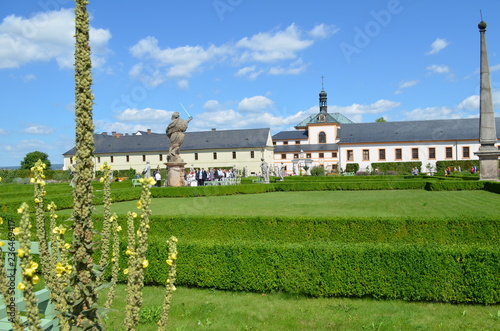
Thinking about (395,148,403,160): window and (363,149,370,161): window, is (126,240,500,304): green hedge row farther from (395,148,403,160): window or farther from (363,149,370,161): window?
(395,148,403,160): window

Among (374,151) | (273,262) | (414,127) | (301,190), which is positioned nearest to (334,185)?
(301,190)

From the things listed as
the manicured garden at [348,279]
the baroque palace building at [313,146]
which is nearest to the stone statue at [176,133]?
the manicured garden at [348,279]

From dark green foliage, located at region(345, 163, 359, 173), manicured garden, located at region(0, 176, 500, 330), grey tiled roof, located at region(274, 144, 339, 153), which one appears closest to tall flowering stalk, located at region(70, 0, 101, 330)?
manicured garden, located at region(0, 176, 500, 330)

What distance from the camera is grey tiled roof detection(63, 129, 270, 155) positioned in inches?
2489

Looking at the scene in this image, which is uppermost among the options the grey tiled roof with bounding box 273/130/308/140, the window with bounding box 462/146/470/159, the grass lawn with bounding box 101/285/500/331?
the grey tiled roof with bounding box 273/130/308/140

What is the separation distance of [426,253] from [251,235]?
13.7 feet

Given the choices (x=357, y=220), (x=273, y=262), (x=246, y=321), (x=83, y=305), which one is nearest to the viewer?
(x=83, y=305)

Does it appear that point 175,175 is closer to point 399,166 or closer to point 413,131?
point 399,166

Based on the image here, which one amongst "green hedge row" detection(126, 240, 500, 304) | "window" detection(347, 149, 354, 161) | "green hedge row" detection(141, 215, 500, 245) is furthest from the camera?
"window" detection(347, 149, 354, 161)

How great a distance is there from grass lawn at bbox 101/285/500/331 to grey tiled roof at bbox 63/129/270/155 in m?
55.0

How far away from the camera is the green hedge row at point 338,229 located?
9.02 m

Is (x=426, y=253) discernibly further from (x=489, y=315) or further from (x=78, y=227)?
A: (x=78, y=227)

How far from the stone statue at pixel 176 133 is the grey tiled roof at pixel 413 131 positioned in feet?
116

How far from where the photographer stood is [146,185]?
2543 mm
